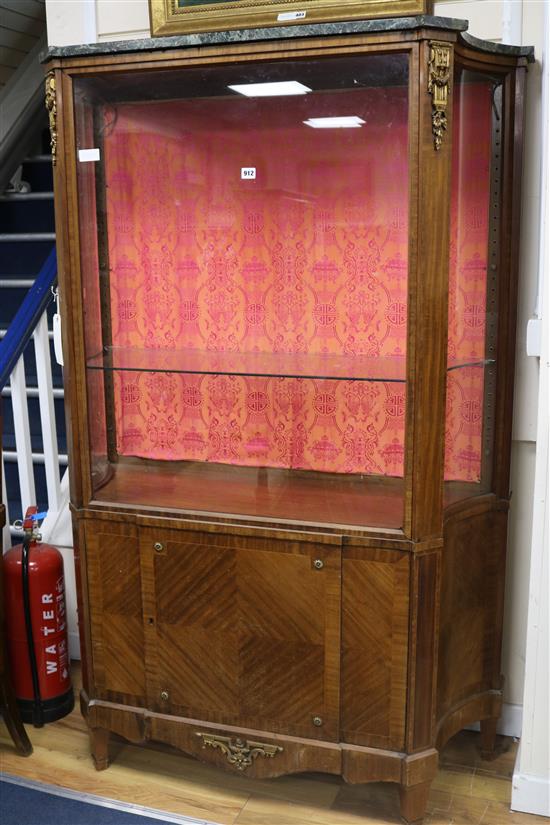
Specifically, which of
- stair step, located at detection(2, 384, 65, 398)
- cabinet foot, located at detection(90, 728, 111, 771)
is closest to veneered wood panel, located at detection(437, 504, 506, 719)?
cabinet foot, located at detection(90, 728, 111, 771)

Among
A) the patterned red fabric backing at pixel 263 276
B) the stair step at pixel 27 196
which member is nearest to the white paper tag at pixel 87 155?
the patterned red fabric backing at pixel 263 276

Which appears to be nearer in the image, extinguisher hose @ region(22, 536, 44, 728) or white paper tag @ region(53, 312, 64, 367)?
white paper tag @ region(53, 312, 64, 367)

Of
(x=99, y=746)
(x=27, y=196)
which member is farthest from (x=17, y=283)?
(x=99, y=746)

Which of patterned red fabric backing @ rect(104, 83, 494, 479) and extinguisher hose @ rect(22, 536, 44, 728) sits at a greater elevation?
patterned red fabric backing @ rect(104, 83, 494, 479)

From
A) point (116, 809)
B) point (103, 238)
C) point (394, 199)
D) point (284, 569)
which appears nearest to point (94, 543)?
point (284, 569)

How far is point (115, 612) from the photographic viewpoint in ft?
7.35

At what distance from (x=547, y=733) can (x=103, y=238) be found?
1.72 metres

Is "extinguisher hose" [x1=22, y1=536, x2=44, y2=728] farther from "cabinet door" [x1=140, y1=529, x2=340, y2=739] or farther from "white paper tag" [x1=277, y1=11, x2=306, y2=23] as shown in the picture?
"white paper tag" [x1=277, y1=11, x2=306, y2=23]

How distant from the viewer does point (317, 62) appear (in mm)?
1904

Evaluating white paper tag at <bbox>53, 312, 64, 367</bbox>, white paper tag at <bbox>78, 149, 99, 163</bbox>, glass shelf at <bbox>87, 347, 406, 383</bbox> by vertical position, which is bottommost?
glass shelf at <bbox>87, 347, 406, 383</bbox>

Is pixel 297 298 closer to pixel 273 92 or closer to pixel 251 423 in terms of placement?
pixel 251 423

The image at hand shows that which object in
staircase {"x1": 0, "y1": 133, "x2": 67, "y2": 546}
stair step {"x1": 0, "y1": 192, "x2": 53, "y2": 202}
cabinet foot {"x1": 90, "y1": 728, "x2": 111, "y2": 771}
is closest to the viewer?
cabinet foot {"x1": 90, "y1": 728, "x2": 111, "y2": 771}

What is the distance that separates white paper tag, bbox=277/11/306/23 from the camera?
2.09m

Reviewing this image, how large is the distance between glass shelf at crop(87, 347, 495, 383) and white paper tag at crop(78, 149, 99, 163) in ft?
1.63
